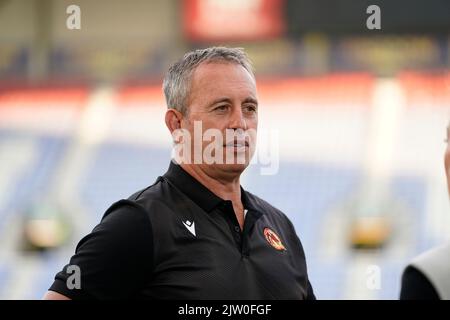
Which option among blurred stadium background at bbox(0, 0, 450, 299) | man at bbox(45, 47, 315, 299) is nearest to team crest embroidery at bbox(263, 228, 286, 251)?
man at bbox(45, 47, 315, 299)

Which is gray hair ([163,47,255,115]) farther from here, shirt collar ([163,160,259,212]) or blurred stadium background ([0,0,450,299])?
blurred stadium background ([0,0,450,299])

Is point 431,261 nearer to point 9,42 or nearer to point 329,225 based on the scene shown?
point 329,225

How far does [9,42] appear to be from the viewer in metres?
7.73

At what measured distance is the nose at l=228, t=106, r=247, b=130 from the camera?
1.67 m

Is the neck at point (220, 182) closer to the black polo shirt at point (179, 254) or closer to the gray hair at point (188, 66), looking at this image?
the black polo shirt at point (179, 254)

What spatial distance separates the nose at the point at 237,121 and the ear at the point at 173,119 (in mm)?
122

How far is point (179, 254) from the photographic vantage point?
5.08ft

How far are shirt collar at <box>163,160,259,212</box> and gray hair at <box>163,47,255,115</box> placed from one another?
124 mm

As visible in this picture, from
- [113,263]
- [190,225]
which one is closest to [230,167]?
[190,225]

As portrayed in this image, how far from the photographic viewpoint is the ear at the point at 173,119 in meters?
1.75

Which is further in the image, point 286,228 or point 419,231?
point 419,231

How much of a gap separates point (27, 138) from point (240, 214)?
5.93 m

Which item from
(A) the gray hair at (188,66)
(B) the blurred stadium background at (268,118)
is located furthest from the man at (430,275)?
(B) the blurred stadium background at (268,118)
